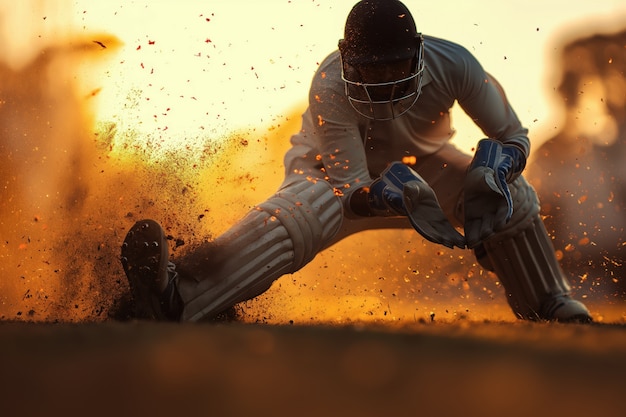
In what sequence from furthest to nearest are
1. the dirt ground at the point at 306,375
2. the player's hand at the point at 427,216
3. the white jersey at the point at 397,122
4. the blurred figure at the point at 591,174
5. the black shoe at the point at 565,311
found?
the blurred figure at the point at 591,174, the black shoe at the point at 565,311, the white jersey at the point at 397,122, the player's hand at the point at 427,216, the dirt ground at the point at 306,375

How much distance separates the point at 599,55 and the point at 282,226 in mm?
5380

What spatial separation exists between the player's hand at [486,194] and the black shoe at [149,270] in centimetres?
136

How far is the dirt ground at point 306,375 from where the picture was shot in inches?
65.1

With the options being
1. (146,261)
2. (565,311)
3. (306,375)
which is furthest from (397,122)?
(306,375)

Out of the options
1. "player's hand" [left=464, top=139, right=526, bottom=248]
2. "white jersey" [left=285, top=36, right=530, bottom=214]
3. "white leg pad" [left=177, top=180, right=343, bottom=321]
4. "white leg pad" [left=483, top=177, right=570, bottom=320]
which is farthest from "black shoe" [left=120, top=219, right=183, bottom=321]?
"white leg pad" [left=483, top=177, right=570, bottom=320]

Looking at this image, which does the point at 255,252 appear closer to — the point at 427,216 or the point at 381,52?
the point at 427,216

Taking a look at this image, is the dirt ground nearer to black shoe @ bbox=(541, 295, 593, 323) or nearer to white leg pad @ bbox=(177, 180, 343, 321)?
white leg pad @ bbox=(177, 180, 343, 321)

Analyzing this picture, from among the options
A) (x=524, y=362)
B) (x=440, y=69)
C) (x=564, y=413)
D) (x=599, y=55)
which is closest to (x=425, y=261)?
(x=599, y=55)

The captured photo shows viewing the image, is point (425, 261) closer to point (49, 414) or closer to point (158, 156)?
point (158, 156)

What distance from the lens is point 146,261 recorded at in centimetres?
380

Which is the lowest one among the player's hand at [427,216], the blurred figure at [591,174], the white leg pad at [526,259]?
the blurred figure at [591,174]

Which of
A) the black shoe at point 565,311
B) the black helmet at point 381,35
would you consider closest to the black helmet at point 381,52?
the black helmet at point 381,35

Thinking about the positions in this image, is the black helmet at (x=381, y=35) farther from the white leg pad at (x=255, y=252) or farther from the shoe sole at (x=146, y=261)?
the shoe sole at (x=146, y=261)

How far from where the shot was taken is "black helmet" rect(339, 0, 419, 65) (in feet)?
13.6
